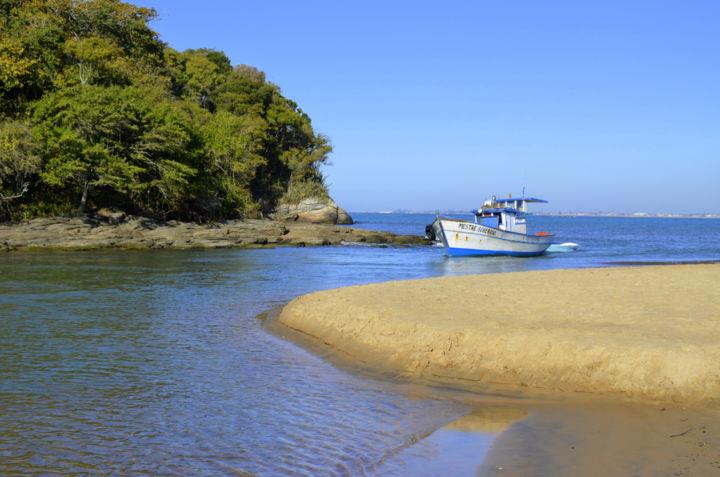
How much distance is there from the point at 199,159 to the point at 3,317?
39.3 metres

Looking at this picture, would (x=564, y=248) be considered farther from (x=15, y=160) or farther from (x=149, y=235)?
(x=15, y=160)

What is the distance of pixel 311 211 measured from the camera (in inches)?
3024

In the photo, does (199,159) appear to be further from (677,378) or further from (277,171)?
(677,378)

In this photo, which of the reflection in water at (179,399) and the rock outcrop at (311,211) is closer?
the reflection in water at (179,399)

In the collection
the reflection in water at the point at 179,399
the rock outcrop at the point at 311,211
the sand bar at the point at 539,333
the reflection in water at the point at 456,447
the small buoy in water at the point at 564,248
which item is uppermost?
the rock outcrop at the point at 311,211

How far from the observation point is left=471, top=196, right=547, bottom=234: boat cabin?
A: 1623 inches

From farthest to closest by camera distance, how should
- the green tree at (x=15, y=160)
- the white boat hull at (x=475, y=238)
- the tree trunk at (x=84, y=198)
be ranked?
the tree trunk at (x=84, y=198) < the white boat hull at (x=475, y=238) < the green tree at (x=15, y=160)

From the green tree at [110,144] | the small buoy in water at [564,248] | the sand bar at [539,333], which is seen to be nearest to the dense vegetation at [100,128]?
the green tree at [110,144]

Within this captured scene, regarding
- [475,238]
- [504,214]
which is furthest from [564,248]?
[475,238]

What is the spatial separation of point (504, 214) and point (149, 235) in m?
23.0

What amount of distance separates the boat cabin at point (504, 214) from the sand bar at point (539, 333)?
2646 centimetres

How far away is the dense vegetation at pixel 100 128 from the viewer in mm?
40625

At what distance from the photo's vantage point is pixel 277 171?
79.0 metres

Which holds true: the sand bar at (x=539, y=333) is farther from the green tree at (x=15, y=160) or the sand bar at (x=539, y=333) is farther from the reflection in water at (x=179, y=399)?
the green tree at (x=15, y=160)
